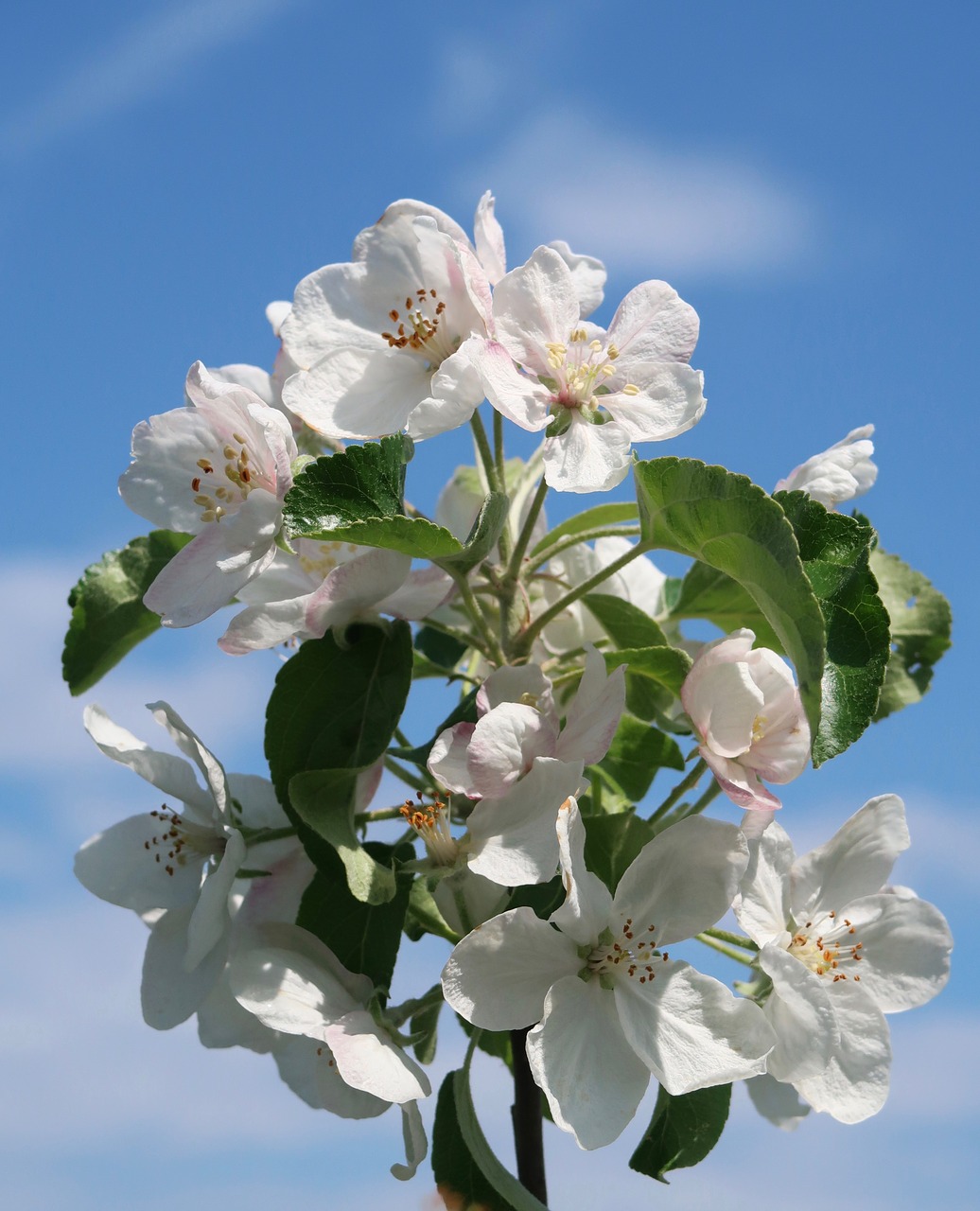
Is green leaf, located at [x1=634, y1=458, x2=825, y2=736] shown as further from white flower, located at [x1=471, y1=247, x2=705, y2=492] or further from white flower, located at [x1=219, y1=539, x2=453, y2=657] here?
white flower, located at [x1=219, y1=539, x2=453, y2=657]

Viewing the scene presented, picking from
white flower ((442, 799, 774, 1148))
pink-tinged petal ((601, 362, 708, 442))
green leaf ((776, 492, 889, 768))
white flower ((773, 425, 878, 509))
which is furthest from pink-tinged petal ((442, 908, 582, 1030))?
white flower ((773, 425, 878, 509))

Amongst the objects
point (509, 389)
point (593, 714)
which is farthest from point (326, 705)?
point (509, 389)

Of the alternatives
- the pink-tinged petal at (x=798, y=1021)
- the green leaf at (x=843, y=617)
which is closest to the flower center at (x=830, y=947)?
the pink-tinged petal at (x=798, y=1021)

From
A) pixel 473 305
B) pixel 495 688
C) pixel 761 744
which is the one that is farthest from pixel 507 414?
pixel 761 744

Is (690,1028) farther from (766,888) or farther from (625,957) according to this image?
(766,888)

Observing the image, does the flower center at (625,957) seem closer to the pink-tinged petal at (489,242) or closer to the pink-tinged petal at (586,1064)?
the pink-tinged petal at (586,1064)

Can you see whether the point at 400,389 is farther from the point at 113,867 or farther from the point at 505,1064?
the point at 505,1064
